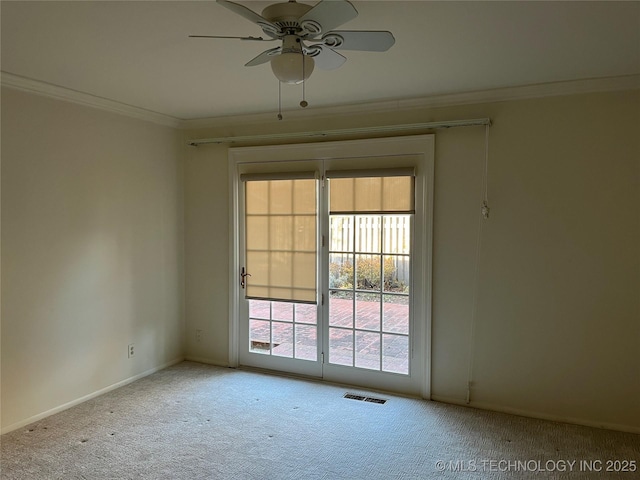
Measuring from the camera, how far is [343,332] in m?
4.17

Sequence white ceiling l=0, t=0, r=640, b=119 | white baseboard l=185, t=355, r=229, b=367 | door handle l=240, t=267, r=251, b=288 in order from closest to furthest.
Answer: white ceiling l=0, t=0, r=640, b=119 → door handle l=240, t=267, r=251, b=288 → white baseboard l=185, t=355, r=229, b=367

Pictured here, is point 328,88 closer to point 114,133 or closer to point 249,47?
point 249,47

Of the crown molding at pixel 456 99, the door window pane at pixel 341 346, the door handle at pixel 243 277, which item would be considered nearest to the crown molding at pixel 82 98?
the crown molding at pixel 456 99

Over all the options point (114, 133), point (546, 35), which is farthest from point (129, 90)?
point (546, 35)

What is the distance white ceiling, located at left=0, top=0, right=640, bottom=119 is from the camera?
7.14ft

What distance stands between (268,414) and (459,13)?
295 centimetres

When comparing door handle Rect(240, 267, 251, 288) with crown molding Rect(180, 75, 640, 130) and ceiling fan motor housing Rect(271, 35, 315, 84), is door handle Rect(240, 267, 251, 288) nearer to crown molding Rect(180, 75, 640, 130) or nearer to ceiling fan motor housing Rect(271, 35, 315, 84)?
crown molding Rect(180, 75, 640, 130)

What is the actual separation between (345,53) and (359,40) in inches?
27.7

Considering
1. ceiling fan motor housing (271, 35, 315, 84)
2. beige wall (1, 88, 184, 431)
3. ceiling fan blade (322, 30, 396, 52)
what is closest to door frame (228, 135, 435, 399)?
beige wall (1, 88, 184, 431)

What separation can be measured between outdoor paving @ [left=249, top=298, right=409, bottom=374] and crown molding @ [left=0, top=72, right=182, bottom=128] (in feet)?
6.47

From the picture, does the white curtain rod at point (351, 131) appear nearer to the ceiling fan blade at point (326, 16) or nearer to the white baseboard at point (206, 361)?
the ceiling fan blade at point (326, 16)

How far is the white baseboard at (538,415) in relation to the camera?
328 cm

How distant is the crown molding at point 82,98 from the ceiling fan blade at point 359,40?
233cm

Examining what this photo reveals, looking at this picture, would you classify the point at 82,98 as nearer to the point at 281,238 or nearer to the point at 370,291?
the point at 281,238
